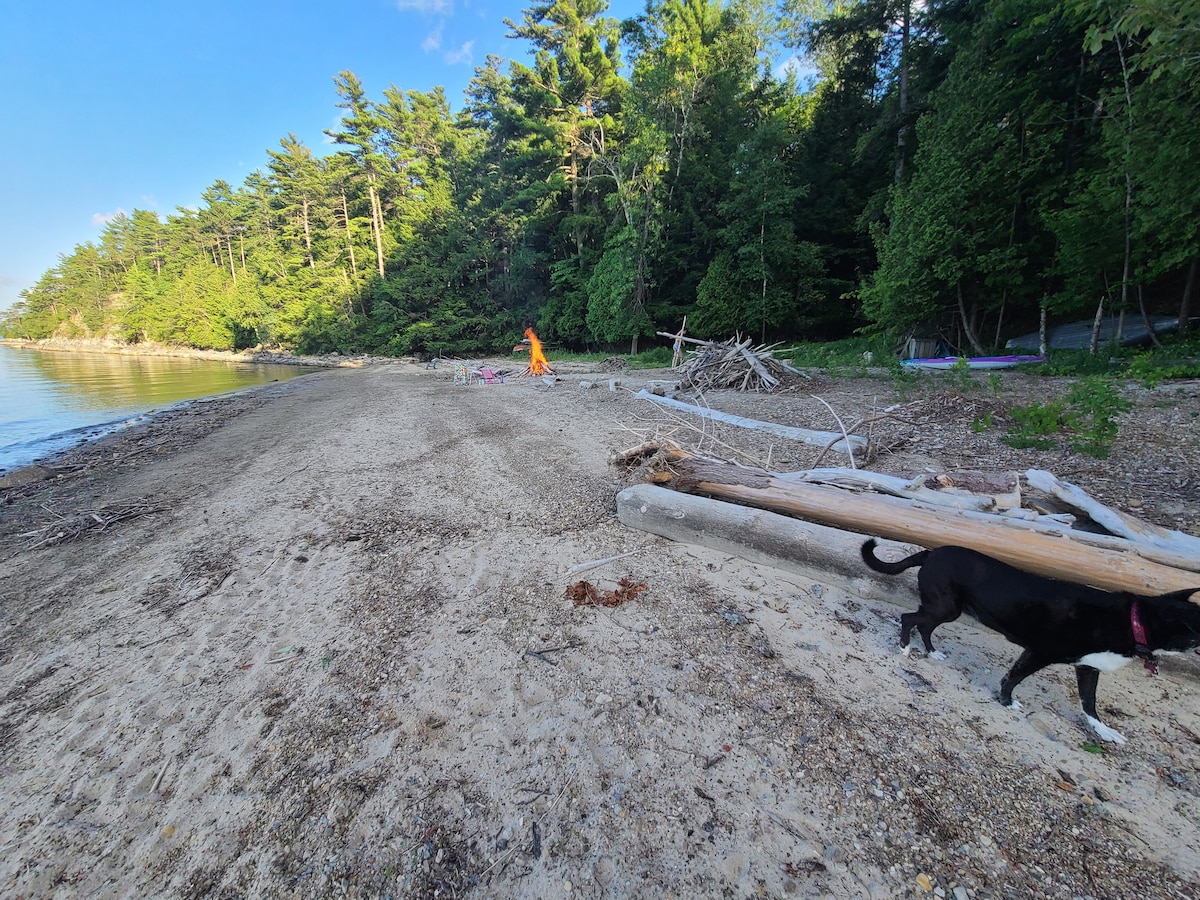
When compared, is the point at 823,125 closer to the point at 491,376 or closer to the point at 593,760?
the point at 491,376

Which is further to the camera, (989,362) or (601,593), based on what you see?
(989,362)

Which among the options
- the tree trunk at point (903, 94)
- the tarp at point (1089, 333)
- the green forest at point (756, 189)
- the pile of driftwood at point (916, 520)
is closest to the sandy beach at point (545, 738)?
the pile of driftwood at point (916, 520)

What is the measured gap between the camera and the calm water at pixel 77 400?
1155 cm

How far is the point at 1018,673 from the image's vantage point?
85.2 inches

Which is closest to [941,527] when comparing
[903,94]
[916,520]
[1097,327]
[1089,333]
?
[916,520]

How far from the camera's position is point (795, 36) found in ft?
71.9

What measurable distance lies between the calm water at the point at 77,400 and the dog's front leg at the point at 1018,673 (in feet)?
51.5

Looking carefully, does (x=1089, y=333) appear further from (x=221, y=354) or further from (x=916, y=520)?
(x=221, y=354)

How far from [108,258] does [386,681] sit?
108 m

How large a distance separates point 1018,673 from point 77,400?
28601 millimetres

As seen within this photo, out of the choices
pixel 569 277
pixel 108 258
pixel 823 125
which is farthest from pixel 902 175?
pixel 108 258

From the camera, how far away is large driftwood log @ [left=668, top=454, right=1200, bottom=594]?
2543mm

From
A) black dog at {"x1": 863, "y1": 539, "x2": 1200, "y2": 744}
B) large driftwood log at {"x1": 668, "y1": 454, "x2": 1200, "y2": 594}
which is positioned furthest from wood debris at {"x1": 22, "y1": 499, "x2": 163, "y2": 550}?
black dog at {"x1": 863, "y1": 539, "x2": 1200, "y2": 744}

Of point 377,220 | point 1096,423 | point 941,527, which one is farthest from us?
point 377,220
